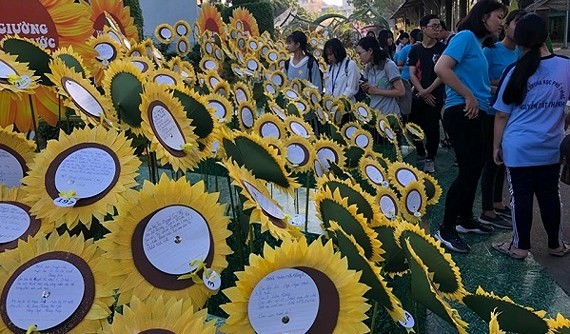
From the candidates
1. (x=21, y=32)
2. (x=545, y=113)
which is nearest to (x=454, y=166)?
(x=545, y=113)

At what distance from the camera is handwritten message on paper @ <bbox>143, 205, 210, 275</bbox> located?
80cm

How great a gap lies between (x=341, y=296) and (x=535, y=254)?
2.84m

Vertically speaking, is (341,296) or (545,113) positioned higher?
(341,296)

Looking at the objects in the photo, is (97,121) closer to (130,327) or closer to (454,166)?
(130,327)

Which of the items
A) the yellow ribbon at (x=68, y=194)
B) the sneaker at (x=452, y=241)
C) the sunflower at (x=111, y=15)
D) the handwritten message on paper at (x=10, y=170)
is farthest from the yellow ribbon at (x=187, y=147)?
the sneaker at (x=452, y=241)

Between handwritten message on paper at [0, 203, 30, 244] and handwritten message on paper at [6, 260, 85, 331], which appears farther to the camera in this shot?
handwritten message on paper at [0, 203, 30, 244]

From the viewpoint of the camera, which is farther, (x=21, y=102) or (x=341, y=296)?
(x=21, y=102)

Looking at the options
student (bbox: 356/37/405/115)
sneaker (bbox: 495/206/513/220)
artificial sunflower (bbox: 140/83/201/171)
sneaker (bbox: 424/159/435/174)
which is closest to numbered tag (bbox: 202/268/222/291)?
artificial sunflower (bbox: 140/83/201/171)

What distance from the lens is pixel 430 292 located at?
0.77 m

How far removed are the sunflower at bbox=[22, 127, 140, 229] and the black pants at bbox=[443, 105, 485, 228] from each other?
2.49 meters

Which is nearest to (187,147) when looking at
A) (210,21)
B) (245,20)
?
(210,21)

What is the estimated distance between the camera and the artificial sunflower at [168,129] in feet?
3.14

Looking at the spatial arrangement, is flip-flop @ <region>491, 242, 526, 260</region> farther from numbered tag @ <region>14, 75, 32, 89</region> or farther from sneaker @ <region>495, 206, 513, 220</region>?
numbered tag @ <region>14, 75, 32, 89</region>

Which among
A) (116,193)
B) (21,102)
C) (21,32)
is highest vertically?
(21,32)
